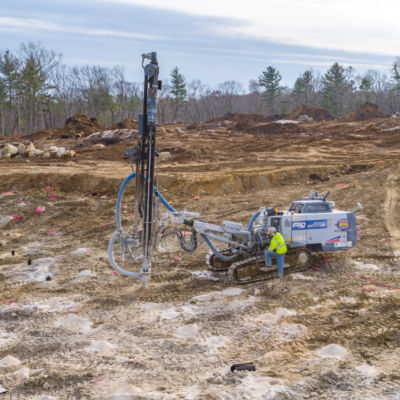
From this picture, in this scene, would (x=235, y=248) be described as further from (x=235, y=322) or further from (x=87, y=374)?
(x=87, y=374)

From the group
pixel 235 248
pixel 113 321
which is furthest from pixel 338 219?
pixel 113 321

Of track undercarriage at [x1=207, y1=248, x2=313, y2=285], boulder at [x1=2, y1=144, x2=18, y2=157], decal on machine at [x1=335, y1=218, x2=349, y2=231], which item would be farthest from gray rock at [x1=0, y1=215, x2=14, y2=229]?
boulder at [x1=2, y1=144, x2=18, y2=157]

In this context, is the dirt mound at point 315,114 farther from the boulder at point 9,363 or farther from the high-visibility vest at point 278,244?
the boulder at point 9,363

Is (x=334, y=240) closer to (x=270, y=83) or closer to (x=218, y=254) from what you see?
(x=218, y=254)

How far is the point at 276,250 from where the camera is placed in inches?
343

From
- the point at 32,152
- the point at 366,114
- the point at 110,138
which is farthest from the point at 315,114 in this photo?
the point at 32,152

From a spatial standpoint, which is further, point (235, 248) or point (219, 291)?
point (235, 248)

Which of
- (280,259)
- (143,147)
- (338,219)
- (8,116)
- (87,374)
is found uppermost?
(8,116)

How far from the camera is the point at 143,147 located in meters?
8.11

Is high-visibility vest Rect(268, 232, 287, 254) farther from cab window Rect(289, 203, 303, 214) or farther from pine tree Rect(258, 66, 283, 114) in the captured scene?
pine tree Rect(258, 66, 283, 114)

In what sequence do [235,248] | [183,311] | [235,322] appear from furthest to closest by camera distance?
1. [235,248]
2. [183,311]
3. [235,322]

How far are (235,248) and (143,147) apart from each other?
3196 millimetres

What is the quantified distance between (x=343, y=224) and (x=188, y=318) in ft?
14.5

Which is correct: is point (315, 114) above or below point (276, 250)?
above
